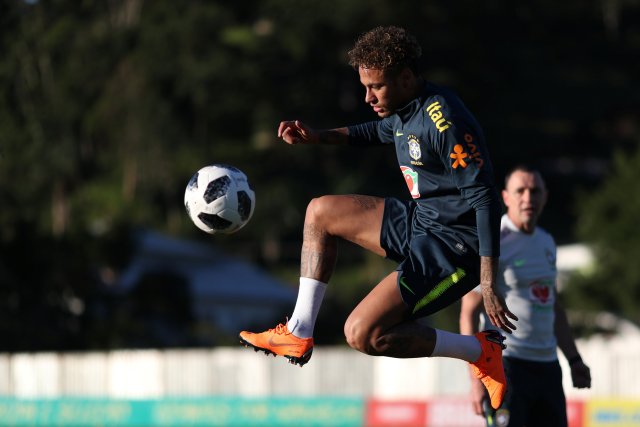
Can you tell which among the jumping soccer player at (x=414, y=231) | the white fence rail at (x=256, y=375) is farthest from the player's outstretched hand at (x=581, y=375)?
the white fence rail at (x=256, y=375)

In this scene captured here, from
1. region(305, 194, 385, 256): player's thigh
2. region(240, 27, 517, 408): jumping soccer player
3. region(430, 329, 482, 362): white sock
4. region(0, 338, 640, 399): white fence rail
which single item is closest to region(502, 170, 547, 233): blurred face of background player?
region(240, 27, 517, 408): jumping soccer player

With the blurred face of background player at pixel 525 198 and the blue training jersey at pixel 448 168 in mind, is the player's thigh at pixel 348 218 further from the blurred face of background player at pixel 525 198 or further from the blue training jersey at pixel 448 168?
the blurred face of background player at pixel 525 198

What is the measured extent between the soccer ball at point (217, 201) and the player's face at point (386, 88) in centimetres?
120

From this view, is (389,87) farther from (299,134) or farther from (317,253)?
(317,253)

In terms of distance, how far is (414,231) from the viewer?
769cm

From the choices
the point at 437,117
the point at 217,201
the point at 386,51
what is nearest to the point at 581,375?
the point at 437,117

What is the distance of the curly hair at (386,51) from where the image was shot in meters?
7.40

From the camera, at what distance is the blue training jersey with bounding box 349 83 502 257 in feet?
23.9

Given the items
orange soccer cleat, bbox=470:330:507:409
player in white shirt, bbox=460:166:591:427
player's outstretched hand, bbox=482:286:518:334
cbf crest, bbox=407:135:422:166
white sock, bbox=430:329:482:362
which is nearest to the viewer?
player's outstretched hand, bbox=482:286:518:334

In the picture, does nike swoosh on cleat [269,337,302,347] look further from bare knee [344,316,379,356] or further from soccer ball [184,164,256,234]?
soccer ball [184,164,256,234]

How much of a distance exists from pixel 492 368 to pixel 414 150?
145 cm

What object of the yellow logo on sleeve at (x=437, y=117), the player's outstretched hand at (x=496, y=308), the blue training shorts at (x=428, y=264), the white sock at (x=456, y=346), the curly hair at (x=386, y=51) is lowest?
the white sock at (x=456, y=346)

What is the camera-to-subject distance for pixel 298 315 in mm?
7789

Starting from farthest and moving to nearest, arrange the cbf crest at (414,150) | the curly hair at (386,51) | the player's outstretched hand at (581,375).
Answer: the player's outstretched hand at (581,375) → the cbf crest at (414,150) → the curly hair at (386,51)
